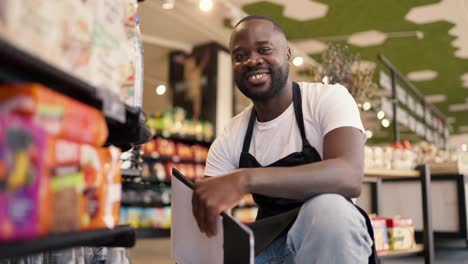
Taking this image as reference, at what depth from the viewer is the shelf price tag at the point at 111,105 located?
3.03 feet

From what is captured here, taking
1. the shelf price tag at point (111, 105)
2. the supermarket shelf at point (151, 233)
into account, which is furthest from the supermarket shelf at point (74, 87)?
the supermarket shelf at point (151, 233)

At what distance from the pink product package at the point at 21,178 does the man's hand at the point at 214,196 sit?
516mm

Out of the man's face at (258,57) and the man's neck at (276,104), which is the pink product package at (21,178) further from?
the man's neck at (276,104)

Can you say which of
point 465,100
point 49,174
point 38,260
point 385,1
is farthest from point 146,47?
point 465,100

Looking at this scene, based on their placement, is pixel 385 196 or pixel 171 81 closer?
pixel 385 196

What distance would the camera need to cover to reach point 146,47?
24.5 ft

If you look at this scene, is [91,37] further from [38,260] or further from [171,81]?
[171,81]

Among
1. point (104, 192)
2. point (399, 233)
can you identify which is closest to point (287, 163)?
point (104, 192)

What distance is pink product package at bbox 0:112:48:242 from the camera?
646 millimetres

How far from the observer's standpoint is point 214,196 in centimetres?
120

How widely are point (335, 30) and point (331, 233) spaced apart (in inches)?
Result: 221

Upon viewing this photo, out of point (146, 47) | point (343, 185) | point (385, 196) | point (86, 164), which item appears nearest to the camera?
point (86, 164)

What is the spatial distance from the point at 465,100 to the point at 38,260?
11.7 metres

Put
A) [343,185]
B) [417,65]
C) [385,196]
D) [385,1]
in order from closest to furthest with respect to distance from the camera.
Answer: [343,185], [385,196], [385,1], [417,65]
